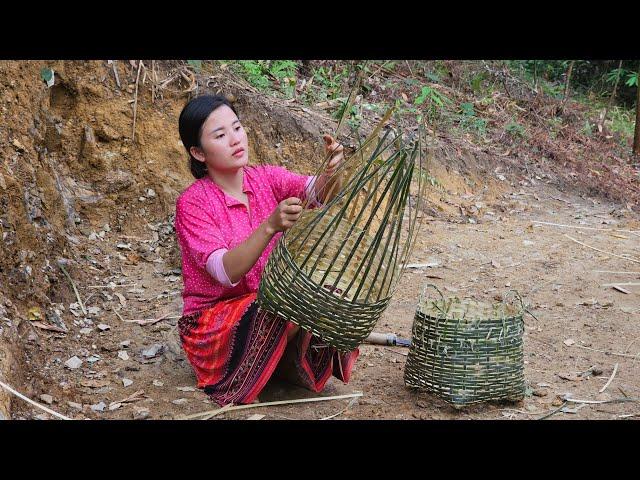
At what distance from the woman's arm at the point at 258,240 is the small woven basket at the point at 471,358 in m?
0.69

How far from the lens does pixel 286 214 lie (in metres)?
2.38

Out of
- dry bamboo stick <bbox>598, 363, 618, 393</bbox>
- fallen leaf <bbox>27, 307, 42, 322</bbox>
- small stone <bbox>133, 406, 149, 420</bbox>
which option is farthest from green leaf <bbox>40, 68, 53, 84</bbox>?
dry bamboo stick <bbox>598, 363, 618, 393</bbox>

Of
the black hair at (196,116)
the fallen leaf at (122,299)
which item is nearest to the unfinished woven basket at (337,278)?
the black hair at (196,116)

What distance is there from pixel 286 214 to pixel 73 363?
4.27ft

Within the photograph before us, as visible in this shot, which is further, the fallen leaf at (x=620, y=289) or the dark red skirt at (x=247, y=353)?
the fallen leaf at (x=620, y=289)

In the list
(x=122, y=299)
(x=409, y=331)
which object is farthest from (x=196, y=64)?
(x=409, y=331)

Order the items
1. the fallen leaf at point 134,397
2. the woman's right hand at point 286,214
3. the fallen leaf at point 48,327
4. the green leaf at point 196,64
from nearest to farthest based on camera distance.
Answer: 1. the woman's right hand at point 286,214
2. the fallen leaf at point 134,397
3. the fallen leaf at point 48,327
4. the green leaf at point 196,64

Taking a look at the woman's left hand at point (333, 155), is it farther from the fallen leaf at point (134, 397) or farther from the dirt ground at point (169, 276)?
the fallen leaf at point (134, 397)

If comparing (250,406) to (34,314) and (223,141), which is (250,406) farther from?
(34,314)

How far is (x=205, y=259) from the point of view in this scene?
8.71ft

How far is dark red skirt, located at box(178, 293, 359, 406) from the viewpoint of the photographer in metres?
2.64

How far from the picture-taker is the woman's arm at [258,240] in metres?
2.38

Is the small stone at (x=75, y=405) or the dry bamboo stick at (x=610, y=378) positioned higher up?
the dry bamboo stick at (x=610, y=378)

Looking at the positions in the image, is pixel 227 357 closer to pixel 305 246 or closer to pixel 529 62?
pixel 305 246
